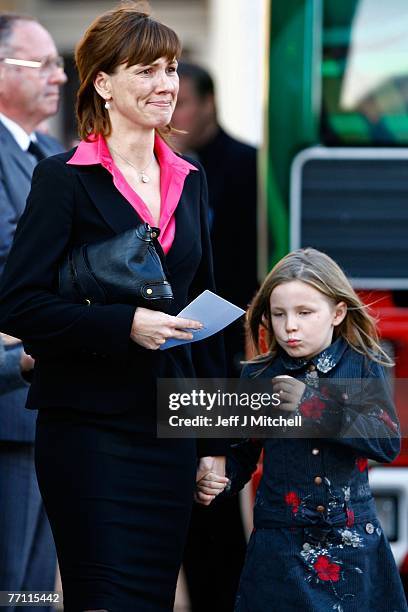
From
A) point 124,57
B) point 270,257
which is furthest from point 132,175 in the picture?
point 270,257

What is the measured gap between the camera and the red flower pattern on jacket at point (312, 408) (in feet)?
10.6

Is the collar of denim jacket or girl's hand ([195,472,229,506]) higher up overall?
the collar of denim jacket

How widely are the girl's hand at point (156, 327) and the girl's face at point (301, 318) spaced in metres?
0.33

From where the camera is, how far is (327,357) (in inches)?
131

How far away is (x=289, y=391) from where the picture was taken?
10.6 feet

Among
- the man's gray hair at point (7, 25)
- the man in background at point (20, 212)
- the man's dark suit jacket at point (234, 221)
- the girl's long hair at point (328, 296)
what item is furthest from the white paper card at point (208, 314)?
the man's dark suit jacket at point (234, 221)

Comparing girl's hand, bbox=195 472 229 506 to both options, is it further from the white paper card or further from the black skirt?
the white paper card

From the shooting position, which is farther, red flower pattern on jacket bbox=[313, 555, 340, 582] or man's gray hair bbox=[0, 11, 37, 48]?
man's gray hair bbox=[0, 11, 37, 48]

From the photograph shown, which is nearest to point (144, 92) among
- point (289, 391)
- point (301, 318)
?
point (301, 318)

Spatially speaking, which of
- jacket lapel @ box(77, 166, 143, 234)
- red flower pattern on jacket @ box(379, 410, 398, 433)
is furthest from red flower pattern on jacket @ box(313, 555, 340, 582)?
jacket lapel @ box(77, 166, 143, 234)

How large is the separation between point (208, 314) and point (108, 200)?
0.34m

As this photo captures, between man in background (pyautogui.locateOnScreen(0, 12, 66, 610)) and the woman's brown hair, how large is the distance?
760mm

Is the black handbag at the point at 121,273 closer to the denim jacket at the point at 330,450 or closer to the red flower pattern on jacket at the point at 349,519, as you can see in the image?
the denim jacket at the point at 330,450

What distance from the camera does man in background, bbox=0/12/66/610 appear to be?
395 cm
